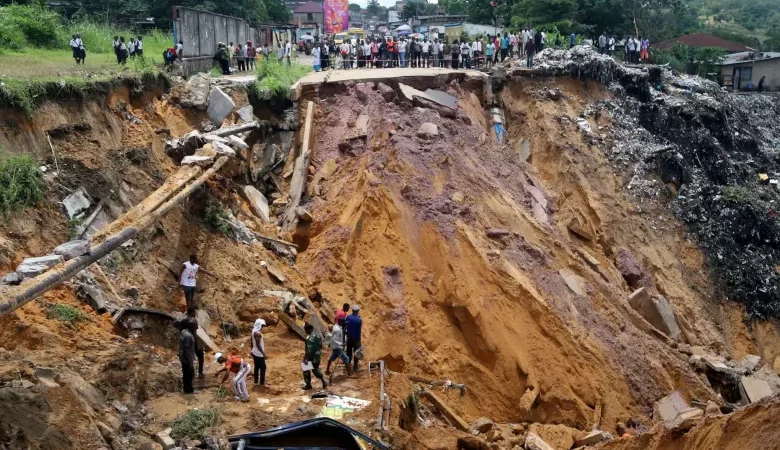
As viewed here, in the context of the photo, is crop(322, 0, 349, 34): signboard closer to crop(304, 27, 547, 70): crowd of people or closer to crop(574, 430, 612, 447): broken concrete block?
crop(304, 27, 547, 70): crowd of people

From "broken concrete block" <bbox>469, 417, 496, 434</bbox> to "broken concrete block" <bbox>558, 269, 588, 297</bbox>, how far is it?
4249 mm

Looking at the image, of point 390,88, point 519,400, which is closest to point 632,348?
point 519,400

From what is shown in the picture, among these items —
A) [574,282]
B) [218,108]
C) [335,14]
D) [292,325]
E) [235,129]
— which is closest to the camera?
[292,325]

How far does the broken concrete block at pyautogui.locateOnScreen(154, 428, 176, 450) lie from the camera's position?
8.26 metres

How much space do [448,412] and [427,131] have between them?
792cm

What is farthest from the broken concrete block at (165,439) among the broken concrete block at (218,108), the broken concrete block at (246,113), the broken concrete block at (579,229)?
the broken concrete block at (579,229)

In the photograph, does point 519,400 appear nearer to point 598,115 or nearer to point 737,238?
point 737,238

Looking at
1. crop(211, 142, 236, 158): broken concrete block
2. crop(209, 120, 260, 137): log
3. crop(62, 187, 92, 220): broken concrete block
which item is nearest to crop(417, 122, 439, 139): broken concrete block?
crop(209, 120, 260, 137): log

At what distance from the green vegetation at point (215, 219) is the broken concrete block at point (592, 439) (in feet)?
24.0

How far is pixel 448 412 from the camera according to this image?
1184 cm

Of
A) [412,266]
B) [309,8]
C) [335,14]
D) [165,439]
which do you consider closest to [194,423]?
[165,439]

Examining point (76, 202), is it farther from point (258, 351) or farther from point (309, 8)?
point (309, 8)

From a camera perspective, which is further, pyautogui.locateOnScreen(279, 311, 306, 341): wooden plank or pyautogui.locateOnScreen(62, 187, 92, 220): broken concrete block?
pyautogui.locateOnScreen(279, 311, 306, 341): wooden plank

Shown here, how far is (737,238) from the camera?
20.7 m
